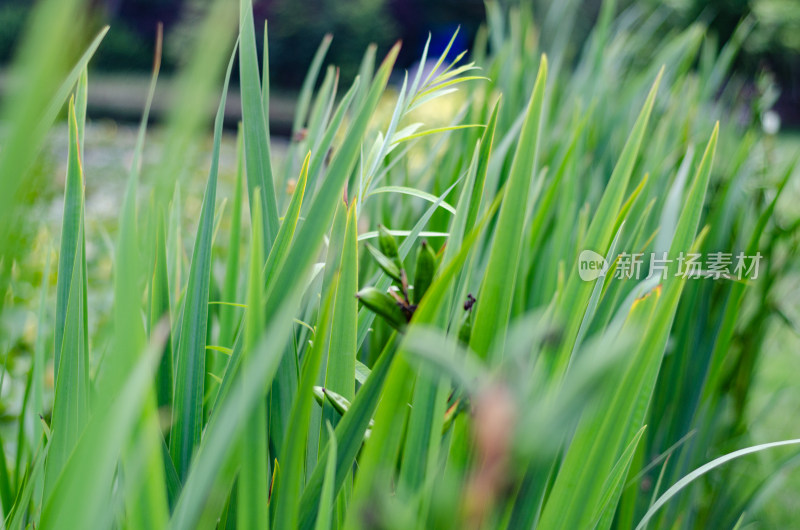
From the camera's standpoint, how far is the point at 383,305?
26cm

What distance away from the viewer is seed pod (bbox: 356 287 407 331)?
10.0 inches

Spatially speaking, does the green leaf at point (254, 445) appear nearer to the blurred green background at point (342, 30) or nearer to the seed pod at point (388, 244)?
the seed pod at point (388, 244)

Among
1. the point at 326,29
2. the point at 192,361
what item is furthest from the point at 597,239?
the point at 326,29

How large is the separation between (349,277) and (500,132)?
62 cm

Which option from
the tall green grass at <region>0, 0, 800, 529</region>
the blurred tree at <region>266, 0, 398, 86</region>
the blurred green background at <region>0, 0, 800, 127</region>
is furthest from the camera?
the blurred tree at <region>266, 0, 398, 86</region>

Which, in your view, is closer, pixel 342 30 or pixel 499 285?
pixel 499 285

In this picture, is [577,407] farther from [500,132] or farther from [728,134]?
[728,134]

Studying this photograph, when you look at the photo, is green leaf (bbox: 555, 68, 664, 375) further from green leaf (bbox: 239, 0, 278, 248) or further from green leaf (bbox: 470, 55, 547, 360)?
green leaf (bbox: 239, 0, 278, 248)

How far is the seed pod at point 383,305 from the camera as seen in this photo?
0.25 metres

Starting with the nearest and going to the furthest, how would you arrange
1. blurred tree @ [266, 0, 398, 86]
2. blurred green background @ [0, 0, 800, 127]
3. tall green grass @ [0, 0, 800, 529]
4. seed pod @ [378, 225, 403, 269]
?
tall green grass @ [0, 0, 800, 529] < seed pod @ [378, 225, 403, 269] < blurred green background @ [0, 0, 800, 127] < blurred tree @ [266, 0, 398, 86]

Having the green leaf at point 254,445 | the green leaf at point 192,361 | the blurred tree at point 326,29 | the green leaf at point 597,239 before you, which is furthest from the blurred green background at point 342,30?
the green leaf at point 254,445

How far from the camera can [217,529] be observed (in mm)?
323

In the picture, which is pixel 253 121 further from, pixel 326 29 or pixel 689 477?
pixel 326 29

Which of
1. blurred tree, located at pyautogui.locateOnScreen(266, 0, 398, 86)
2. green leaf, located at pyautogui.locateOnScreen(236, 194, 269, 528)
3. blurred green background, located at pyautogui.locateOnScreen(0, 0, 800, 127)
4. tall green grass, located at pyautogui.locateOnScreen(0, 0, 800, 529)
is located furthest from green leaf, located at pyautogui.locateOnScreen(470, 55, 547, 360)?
blurred tree, located at pyautogui.locateOnScreen(266, 0, 398, 86)
